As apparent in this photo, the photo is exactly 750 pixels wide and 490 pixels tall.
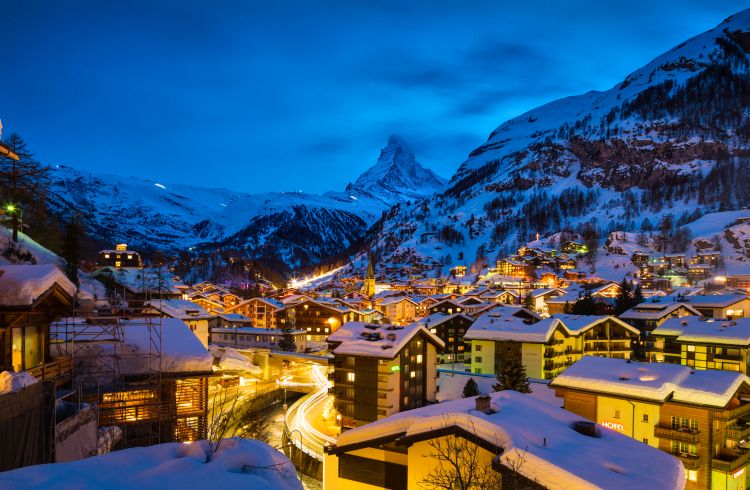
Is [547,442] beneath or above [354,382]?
above

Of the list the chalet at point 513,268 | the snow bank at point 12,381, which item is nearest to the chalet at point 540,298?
the chalet at point 513,268

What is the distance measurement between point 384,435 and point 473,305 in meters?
52.9

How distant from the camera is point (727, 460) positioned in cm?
1802

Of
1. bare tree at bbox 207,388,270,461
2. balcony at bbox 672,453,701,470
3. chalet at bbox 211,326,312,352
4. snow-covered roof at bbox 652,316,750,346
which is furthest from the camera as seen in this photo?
chalet at bbox 211,326,312,352

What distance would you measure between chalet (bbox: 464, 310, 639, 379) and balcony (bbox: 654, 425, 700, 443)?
13238mm

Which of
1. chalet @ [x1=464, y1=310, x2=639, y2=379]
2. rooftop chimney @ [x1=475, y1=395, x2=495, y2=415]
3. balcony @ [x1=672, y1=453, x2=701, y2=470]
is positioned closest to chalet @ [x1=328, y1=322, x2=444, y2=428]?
chalet @ [x1=464, y1=310, x2=639, y2=379]

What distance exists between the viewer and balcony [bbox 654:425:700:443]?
712 inches

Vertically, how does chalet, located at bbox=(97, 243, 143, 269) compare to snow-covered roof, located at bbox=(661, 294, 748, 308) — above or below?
above

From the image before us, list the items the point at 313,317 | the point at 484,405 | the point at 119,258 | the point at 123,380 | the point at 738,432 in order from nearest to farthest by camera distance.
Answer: the point at 484,405, the point at 123,380, the point at 738,432, the point at 313,317, the point at 119,258

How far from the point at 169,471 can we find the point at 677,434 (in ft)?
66.8

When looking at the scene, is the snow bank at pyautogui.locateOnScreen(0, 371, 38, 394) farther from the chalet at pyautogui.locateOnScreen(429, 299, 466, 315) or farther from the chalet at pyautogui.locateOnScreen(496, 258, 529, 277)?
the chalet at pyautogui.locateOnScreen(496, 258, 529, 277)

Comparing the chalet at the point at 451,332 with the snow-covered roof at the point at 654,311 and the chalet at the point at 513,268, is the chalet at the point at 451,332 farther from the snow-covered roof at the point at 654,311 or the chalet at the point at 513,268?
the chalet at the point at 513,268

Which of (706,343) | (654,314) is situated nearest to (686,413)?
(706,343)

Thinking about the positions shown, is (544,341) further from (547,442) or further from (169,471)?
(169,471)
